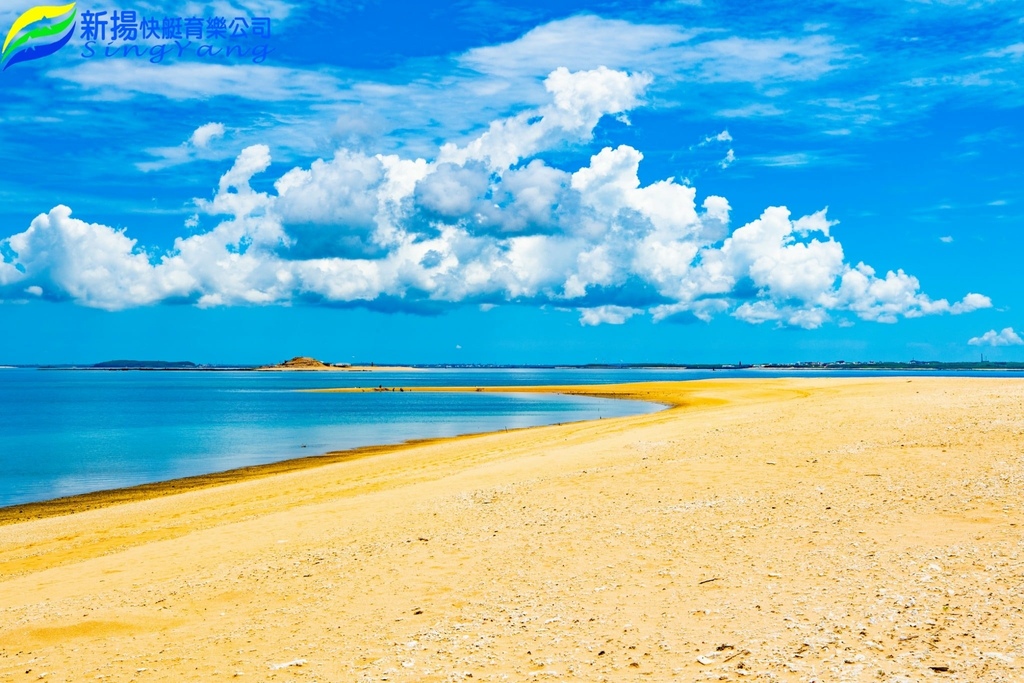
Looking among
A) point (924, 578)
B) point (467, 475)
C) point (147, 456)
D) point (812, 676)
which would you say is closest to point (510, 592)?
point (812, 676)

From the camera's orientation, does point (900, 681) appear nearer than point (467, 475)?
Yes

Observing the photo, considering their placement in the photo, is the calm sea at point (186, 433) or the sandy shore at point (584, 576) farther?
the calm sea at point (186, 433)

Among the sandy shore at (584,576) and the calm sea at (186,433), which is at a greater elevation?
the sandy shore at (584,576)

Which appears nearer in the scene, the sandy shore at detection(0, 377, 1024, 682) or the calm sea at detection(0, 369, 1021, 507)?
the sandy shore at detection(0, 377, 1024, 682)

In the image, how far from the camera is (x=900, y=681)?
829 cm

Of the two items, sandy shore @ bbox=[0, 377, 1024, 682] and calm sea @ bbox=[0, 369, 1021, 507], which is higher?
sandy shore @ bbox=[0, 377, 1024, 682]

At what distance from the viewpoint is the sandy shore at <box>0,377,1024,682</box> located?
9.62m

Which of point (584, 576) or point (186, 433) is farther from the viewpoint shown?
point (186, 433)

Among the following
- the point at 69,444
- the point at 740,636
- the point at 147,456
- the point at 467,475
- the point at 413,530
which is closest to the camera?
the point at 740,636

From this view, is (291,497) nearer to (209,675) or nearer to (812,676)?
(209,675)

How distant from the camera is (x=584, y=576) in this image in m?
12.7

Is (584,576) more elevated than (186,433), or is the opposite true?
(584,576)

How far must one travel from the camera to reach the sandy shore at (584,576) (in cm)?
962

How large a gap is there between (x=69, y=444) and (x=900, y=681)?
53.1 meters
